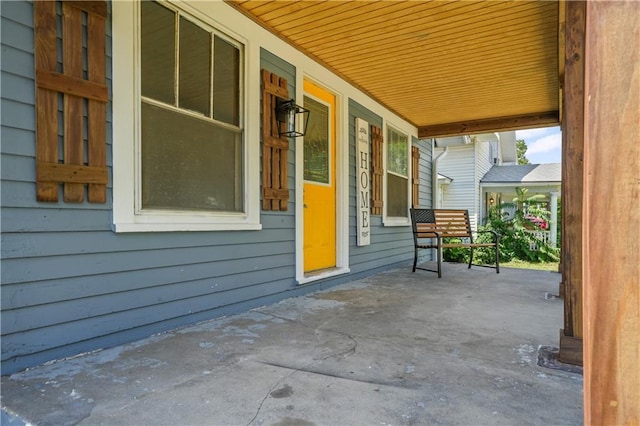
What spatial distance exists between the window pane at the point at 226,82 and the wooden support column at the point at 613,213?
2512 millimetres

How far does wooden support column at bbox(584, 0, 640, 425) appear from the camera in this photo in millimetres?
712

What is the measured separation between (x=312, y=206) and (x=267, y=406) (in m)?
2.66

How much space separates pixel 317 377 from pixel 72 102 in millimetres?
1841

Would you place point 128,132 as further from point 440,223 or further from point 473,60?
point 440,223

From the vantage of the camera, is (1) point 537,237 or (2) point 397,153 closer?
(2) point 397,153

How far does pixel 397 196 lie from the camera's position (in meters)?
5.99

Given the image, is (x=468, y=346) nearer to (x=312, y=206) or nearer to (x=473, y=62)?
(x=312, y=206)

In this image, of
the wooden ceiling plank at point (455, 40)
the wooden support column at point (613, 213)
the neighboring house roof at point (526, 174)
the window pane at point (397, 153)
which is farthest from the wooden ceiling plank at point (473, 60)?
the neighboring house roof at point (526, 174)

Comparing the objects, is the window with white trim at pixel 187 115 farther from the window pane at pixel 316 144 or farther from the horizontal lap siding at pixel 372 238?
the horizontal lap siding at pixel 372 238

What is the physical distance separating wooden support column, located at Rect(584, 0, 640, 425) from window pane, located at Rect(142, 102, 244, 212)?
2244 mm

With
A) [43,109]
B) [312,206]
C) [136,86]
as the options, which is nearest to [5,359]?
[43,109]

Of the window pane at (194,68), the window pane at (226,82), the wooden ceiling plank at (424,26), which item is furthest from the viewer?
the wooden ceiling plank at (424,26)

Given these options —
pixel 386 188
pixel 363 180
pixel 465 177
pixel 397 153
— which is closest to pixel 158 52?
pixel 363 180

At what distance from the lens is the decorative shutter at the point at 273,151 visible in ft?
10.5
